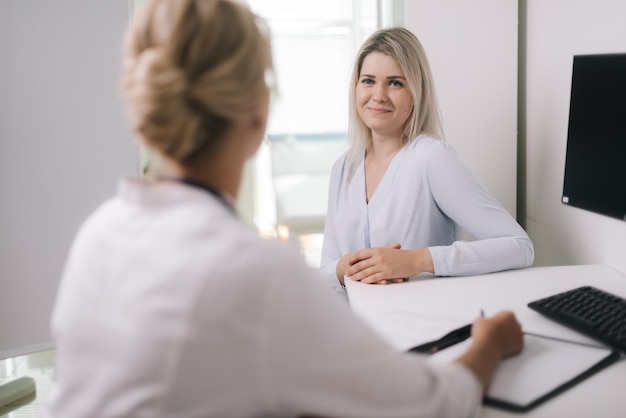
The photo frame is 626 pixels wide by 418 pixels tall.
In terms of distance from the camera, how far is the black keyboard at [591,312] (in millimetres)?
1129

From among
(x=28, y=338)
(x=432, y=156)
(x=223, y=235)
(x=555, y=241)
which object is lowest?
(x=28, y=338)

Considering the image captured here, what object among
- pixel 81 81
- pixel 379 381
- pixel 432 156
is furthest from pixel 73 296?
pixel 81 81

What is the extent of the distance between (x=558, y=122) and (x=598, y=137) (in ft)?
2.06

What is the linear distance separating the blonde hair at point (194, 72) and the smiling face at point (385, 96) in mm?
1245

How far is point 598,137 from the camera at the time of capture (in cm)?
145

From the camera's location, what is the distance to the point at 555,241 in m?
2.15

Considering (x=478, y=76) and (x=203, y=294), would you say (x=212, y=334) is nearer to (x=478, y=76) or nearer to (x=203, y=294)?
(x=203, y=294)

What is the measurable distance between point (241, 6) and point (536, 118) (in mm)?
1713

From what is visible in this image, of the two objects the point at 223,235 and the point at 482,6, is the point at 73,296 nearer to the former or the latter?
the point at 223,235

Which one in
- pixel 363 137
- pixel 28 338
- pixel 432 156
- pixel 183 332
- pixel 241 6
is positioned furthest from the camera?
pixel 28 338

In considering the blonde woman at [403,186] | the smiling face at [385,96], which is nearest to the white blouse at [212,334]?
the blonde woman at [403,186]

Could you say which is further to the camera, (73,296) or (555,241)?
(555,241)

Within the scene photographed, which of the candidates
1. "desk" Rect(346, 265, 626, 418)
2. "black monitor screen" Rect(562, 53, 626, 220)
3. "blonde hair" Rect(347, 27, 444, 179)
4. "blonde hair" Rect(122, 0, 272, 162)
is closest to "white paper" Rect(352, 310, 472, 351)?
"desk" Rect(346, 265, 626, 418)

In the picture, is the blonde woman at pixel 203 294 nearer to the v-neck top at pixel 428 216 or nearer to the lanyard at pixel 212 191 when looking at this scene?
the lanyard at pixel 212 191
